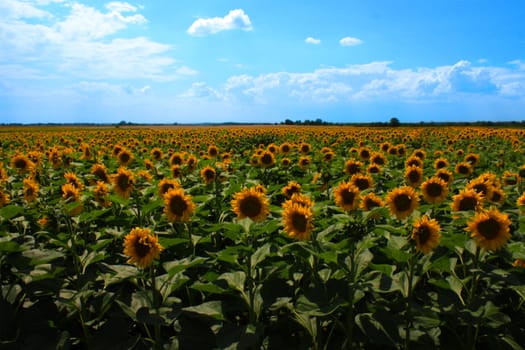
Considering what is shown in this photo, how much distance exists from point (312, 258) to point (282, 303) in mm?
442

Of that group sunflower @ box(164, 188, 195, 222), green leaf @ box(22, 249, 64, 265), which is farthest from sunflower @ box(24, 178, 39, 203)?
sunflower @ box(164, 188, 195, 222)

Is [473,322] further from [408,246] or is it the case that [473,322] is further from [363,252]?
[363,252]

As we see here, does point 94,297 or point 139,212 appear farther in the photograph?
point 139,212

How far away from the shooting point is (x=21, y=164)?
8.13 metres

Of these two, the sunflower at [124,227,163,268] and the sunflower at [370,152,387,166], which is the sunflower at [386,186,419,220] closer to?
the sunflower at [124,227,163,268]

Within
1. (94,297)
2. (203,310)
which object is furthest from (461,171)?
(94,297)

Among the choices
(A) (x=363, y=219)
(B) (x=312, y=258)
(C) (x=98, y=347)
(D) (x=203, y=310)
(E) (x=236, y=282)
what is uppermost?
(A) (x=363, y=219)

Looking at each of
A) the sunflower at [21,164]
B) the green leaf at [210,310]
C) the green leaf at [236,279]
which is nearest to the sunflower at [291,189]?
the green leaf at [236,279]

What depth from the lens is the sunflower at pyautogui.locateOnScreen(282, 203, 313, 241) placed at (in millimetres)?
3486

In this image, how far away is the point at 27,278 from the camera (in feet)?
11.5

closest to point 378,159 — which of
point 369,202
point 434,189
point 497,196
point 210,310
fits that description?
point 497,196

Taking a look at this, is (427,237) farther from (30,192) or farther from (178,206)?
(30,192)

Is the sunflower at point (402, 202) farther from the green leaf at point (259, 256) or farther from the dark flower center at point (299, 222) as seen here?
the green leaf at point (259, 256)

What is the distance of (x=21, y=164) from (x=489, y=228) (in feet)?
27.6
